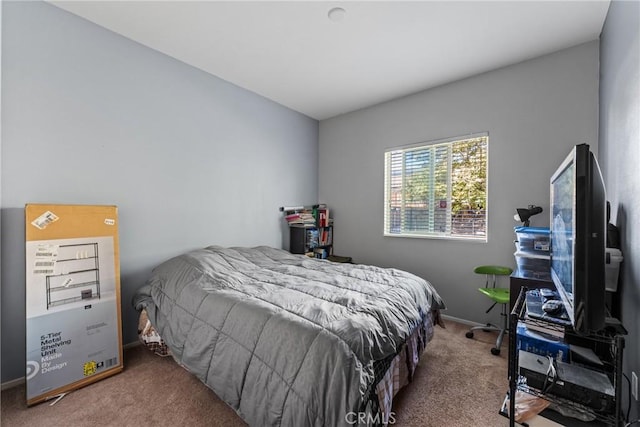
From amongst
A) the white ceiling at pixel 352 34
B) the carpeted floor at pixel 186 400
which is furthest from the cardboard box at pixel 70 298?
the white ceiling at pixel 352 34

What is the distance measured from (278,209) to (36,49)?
8.57ft

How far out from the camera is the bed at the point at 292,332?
3.88 feet

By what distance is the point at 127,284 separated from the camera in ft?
7.74

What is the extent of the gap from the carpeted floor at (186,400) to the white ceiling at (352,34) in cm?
277

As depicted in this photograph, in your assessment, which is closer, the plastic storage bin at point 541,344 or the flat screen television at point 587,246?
the flat screen television at point 587,246

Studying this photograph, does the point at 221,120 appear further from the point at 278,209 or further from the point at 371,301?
the point at 371,301

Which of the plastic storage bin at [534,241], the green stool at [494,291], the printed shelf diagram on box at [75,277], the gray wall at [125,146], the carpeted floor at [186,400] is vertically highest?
the gray wall at [125,146]

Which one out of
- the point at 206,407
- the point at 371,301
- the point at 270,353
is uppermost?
A: the point at 371,301

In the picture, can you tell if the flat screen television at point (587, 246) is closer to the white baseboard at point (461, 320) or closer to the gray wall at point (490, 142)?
the gray wall at point (490, 142)

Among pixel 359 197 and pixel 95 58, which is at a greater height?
pixel 95 58

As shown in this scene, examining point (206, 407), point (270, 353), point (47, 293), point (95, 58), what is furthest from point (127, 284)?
point (95, 58)

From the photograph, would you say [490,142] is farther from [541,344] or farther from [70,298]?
[70,298]

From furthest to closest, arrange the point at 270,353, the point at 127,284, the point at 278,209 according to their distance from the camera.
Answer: the point at 278,209 → the point at 127,284 → the point at 270,353

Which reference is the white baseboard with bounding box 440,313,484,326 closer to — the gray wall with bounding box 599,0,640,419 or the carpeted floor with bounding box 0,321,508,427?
the carpeted floor with bounding box 0,321,508,427
